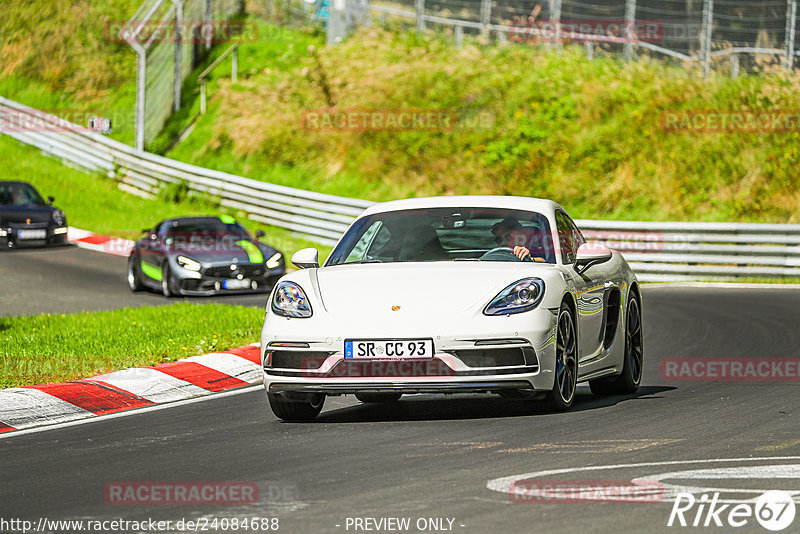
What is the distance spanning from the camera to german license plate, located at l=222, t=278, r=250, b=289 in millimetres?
20953

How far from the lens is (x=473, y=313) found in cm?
839

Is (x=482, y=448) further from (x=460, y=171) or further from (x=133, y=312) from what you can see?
(x=460, y=171)

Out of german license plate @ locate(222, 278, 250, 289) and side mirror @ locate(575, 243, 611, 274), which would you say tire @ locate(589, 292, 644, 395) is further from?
german license plate @ locate(222, 278, 250, 289)

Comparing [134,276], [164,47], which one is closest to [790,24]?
[134,276]

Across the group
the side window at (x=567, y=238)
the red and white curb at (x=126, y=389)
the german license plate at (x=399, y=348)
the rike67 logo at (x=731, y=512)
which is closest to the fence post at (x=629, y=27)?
the red and white curb at (x=126, y=389)

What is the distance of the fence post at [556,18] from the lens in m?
33.5

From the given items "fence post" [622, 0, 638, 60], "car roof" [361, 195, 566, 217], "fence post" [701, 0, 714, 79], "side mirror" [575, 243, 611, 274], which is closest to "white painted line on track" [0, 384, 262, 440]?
"car roof" [361, 195, 566, 217]

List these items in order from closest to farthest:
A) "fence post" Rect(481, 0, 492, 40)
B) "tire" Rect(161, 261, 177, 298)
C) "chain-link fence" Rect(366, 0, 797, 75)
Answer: "tire" Rect(161, 261, 177, 298)
"chain-link fence" Rect(366, 0, 797, 75)
"fence post" Rect(481, 0, 492, 40)

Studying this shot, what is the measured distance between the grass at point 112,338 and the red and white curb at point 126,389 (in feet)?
1.47

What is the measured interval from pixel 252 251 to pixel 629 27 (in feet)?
45.3

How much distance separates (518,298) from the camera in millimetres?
8539

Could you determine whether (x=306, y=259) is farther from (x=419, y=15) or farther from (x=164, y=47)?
(x=164, y=47)

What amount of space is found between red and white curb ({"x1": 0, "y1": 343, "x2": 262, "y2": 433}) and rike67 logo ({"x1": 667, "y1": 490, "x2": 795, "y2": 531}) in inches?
191

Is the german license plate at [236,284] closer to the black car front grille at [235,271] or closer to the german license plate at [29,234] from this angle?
the black car front grille at [235,271]
